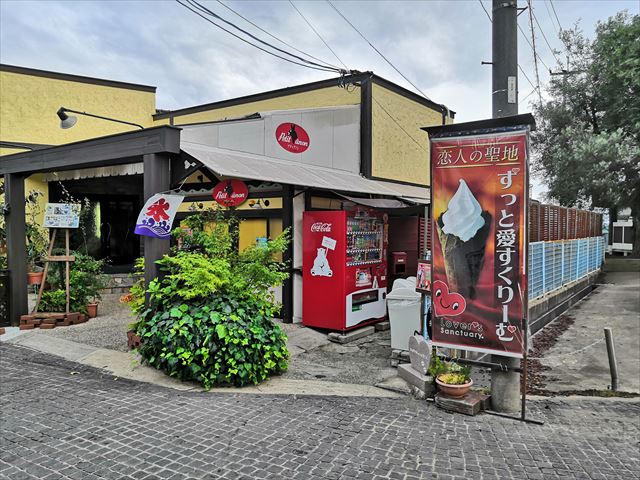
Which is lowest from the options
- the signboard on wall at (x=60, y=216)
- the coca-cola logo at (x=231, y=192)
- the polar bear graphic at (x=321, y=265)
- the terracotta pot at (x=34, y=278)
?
the terracotta pot at (x=34, y=278)

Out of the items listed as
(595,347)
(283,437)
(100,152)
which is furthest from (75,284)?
(595,347)

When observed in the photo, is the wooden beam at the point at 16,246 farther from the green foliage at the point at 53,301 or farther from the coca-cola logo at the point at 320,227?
the coca-cola logo at the point at 320,227

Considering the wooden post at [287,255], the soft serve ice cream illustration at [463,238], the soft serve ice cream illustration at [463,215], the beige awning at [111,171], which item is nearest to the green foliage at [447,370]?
the soft serve ice cream illustration at [463,238]

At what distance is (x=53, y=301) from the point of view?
28.2 ft

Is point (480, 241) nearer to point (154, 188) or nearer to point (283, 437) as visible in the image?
point (283, 437)

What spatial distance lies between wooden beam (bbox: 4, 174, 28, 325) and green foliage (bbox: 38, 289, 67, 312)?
314 mm

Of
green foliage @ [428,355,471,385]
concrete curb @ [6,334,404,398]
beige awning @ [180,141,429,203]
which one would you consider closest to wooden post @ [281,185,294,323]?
beige awning @ [180,141,429,203]

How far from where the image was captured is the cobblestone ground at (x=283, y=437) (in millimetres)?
3438

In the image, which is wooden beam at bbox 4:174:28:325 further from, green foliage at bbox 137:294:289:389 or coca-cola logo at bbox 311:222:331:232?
coca-cola logo at bbox 311:222:331:232

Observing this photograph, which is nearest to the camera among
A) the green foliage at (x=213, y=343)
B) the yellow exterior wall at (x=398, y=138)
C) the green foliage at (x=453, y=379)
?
the green foliage at (x=453, y=379)

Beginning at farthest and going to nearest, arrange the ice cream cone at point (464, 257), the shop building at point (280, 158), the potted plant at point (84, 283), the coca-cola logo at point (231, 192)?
the potted plant at point (84, 283)
the coca-cola logo at point (231, 192)
the shop building at point (280, 158)
the ice cream cone at point (464, 257)

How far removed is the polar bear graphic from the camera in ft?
26.6

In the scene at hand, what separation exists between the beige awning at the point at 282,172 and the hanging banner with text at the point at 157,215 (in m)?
0.67

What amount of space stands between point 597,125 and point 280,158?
18966 millimetres
